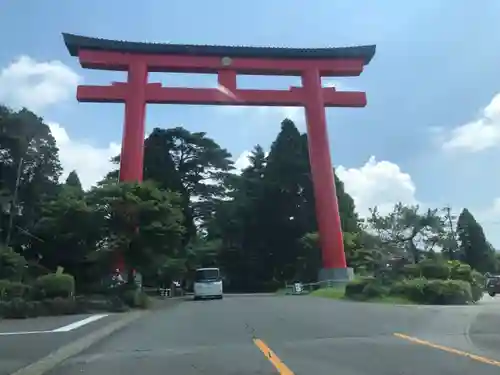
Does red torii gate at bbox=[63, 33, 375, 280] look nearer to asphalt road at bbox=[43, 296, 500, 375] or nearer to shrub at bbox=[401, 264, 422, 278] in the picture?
shrub at bbox=[401, 264, 422, 278]

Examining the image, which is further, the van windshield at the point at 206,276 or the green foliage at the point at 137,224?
the van windshield at the point at 206,276

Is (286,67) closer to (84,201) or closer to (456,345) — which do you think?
(84,201)

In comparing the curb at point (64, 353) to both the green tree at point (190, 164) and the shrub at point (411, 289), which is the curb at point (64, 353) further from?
the green tree at point (190, 164)

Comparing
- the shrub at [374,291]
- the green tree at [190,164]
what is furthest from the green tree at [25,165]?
the shrub at [374,291]

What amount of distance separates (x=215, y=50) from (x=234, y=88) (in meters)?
2.32

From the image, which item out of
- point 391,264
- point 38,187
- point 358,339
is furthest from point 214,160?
point 358,339

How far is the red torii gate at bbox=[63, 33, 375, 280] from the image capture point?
1283 inches

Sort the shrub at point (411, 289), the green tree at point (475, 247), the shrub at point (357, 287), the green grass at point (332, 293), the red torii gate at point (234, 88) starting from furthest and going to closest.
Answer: the green tree at point (475, 247) < the red torii gate at point (234, 88) < the green grass at point (332, 293) < the shrub at point (357, 287) < the shrub at point (411, 289)

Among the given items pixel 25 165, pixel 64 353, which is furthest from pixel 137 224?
pixel 25 165

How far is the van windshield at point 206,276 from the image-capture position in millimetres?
37156

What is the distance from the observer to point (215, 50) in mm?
33094

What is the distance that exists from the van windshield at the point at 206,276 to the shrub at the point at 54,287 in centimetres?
1458

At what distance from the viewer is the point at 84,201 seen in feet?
89.2

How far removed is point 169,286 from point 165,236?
2238 cm
